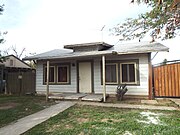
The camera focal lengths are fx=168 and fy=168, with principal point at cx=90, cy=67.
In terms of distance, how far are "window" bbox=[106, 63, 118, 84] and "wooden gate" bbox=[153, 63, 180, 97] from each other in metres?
2.34

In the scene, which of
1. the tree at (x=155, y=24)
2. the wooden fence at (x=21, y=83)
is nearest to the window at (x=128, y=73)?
the tree at (x=155, y=24)

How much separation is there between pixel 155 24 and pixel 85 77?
5551 mm

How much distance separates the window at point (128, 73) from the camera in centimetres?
1020

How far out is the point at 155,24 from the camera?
28.9 feet

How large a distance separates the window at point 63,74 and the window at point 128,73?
4.00m

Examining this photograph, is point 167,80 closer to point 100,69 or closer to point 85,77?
point 100,69

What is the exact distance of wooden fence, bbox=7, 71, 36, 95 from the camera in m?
13.7

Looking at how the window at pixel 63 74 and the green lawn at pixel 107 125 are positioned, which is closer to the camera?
the green lawn at pixel 107 125

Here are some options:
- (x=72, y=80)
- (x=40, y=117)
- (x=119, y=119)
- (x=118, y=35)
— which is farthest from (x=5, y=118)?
(x=118, y=35)

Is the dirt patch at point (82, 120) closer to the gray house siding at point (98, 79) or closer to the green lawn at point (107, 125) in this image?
the green lawn at point (107, 125)

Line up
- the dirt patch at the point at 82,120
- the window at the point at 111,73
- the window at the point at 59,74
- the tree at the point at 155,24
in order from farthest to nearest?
the window at the point at 59,74 < the window at the point at 111,73 < the tree at the point at 155,24 < the dirt patch at the point at 82,120

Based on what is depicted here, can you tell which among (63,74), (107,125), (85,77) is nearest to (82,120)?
(107,125)

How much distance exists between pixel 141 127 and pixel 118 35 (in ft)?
24.9

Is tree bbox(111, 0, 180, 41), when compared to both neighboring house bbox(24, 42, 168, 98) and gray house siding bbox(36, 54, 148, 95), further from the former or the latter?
gray house siding bbox(36, 54, 148, 95)
